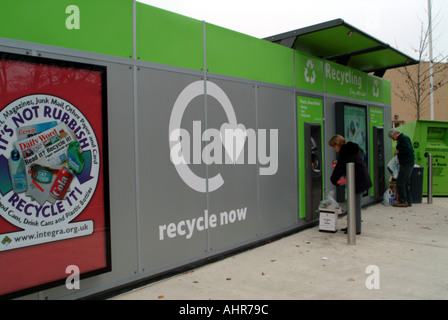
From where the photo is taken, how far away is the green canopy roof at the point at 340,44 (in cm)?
600

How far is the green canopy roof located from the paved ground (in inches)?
129

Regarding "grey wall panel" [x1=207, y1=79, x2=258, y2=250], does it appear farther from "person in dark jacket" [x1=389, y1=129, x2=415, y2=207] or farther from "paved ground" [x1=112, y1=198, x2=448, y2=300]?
"person in dark jacket" [x1=389, y1=129, x2=415, y2=207]

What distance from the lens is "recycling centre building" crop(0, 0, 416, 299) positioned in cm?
297

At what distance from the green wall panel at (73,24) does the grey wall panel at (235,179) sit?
1363 mm

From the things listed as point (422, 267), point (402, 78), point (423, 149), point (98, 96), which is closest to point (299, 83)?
point (422, 267)

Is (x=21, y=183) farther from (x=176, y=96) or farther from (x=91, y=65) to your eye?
(x=176, y=96)

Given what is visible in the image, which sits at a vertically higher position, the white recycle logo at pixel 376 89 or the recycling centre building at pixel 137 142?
the white recycle logo at pixel 376 89

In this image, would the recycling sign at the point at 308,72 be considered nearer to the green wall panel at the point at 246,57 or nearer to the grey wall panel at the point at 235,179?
the green wall panel at the point at 246,57

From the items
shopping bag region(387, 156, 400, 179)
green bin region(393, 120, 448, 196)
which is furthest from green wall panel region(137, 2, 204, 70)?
green bin region(393, 120, 448, 196)

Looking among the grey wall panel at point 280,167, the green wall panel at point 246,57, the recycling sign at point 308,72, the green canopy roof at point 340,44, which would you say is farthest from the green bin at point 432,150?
the green wall panel at point 246,57

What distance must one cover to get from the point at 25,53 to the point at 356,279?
3814 mm

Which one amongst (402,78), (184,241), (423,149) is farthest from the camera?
(402,78)

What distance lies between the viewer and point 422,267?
171 inches

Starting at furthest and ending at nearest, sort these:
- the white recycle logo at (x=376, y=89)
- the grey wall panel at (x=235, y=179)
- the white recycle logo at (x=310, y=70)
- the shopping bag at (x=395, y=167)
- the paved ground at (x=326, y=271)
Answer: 1. the white recycle logo at (x=376, y=89)
2. the shopping bag at (x=395, y=167)
3. the white recycle logo at (x=310, y=70)
4. the grey wall panel at (x=235, y=179)
5. the paved ground at (x=326, y=271)
